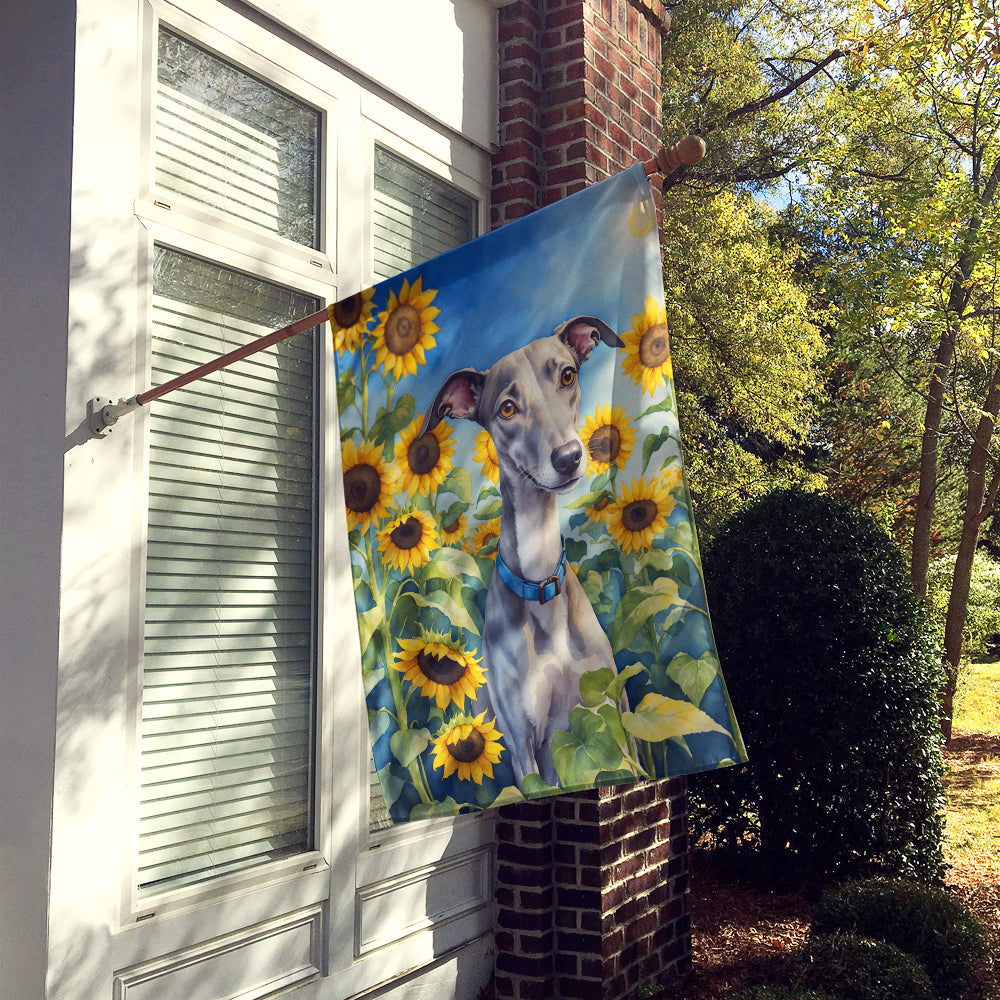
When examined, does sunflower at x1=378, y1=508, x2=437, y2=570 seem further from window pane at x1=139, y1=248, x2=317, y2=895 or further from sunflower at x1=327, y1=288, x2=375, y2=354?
window pane at x1=139, y1=248, x2=317, y2=895

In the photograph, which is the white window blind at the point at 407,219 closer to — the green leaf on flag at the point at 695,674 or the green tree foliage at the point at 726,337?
the green leaf on flag at the point at 695,674

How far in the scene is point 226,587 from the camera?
3.18 metres

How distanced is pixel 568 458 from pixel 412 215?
2.02 metres

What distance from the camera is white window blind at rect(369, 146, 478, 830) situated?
3.93m

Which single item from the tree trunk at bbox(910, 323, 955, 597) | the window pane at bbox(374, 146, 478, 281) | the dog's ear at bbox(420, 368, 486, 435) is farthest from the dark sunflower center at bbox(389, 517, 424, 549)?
the tree trunk at bbox(910, 323, 955, 597)

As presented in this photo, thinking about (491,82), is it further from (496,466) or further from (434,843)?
(434,843)

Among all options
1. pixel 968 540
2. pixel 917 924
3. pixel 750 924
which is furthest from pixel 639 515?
pixel 968 540

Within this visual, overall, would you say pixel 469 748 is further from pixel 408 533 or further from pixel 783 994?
pixel 783 994

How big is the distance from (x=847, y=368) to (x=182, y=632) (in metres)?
15.2

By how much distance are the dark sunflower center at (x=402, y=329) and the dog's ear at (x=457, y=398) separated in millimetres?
145

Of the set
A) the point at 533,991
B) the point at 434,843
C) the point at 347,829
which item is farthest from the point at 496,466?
the point at 533,991

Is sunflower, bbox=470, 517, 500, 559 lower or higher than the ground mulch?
higher

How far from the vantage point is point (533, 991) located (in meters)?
4.15

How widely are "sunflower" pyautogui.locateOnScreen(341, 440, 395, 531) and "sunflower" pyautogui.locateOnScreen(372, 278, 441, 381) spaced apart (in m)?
0.22
